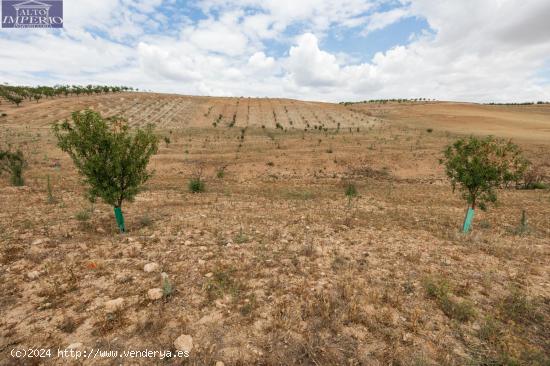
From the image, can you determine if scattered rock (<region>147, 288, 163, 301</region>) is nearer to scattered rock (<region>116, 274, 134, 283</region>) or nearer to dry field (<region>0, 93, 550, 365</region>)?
dry field (<region>0, 93, 550, 365</region>)

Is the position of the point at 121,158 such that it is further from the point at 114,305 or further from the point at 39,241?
the point at 114,305

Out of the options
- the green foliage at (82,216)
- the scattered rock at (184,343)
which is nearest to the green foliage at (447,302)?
the scattered rock at (184,343)

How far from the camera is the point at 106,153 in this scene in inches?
306

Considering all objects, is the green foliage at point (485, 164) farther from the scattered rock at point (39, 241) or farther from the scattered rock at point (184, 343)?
the scattered rock at point (39, 241)

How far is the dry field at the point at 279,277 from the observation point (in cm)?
412

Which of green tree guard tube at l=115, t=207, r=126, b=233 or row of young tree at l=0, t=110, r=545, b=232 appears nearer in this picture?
row of young tree at l=0, t=110, r=545, b=232

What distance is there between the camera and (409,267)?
657 cm

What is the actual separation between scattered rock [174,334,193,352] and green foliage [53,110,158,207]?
16.8 feet

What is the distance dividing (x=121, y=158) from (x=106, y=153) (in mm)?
414

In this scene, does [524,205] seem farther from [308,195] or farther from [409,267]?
[409,267]

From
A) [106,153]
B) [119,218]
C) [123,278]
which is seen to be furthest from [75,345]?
[106,153]

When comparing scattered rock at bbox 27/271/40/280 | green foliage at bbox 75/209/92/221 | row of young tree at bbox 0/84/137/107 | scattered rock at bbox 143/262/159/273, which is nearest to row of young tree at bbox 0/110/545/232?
green foliage at bbox 75/209/92/221

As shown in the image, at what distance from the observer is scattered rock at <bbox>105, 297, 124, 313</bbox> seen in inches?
183

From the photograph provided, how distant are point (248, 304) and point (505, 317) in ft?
15.2
